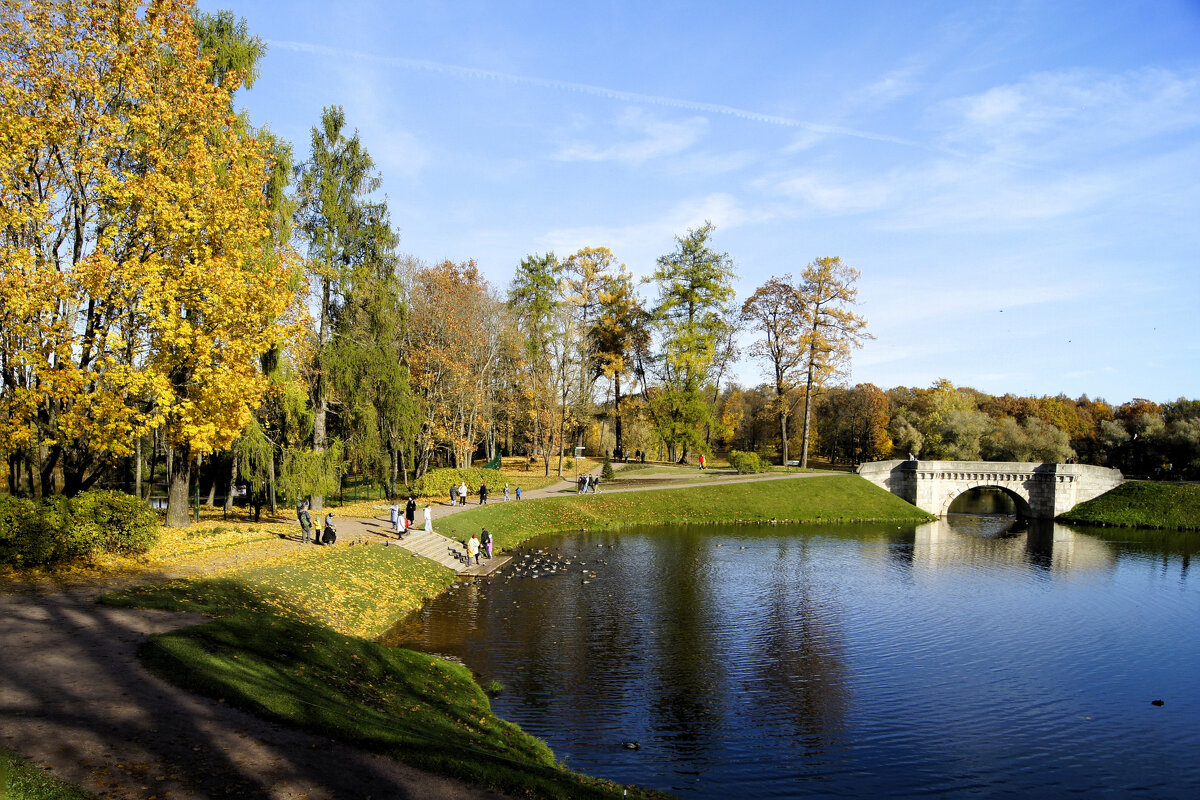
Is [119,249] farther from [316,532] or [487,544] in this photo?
[487,544]

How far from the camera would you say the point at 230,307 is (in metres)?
23.8

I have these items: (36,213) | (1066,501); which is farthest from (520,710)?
(1066,501)

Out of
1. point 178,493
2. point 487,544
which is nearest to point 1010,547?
point 487,544

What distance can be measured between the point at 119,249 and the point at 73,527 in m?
9.66

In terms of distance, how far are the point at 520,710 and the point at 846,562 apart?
1009 inches

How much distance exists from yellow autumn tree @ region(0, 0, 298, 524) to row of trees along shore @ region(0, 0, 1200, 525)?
0.27ft

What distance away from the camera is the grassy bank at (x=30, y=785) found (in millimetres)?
Result: 8250

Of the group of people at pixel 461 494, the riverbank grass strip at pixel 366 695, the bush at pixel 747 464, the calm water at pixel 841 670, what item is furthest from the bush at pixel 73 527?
the bush at pixel 747 464

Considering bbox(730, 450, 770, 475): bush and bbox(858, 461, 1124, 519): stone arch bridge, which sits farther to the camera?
bbox(730, 450, 770, 475): bush

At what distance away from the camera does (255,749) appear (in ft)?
34.3

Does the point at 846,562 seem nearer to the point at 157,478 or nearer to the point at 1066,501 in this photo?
the point at 1066,501

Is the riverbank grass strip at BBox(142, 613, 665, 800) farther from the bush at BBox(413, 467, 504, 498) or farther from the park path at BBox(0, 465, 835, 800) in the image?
the bush at BBox(413, 467, 504, 498)

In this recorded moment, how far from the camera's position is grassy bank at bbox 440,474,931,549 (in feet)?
156

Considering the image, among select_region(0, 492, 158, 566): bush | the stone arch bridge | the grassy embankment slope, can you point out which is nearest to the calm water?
the grassy embankment slope
